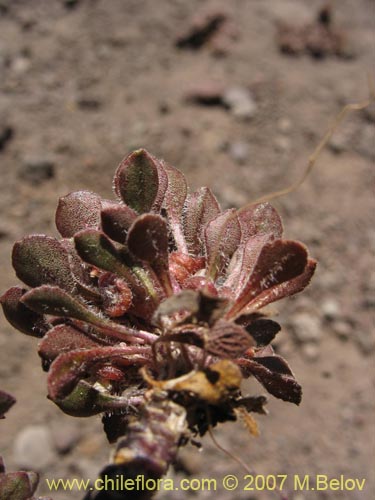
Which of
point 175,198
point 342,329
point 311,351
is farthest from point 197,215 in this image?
point 342,329

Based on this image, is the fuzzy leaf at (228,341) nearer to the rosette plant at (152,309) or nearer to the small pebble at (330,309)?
the rosette plant at (152,309)

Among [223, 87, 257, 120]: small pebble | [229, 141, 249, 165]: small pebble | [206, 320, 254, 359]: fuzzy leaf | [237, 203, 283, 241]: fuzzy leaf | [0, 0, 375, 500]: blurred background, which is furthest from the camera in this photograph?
[223, 87, 257, 120]: small pebble

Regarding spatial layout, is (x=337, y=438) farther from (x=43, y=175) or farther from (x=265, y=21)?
(x=265, y=21)

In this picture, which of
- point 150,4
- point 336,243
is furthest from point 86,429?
point 150,4

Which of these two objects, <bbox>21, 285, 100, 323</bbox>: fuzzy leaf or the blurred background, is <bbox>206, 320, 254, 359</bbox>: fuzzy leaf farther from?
the blurred background

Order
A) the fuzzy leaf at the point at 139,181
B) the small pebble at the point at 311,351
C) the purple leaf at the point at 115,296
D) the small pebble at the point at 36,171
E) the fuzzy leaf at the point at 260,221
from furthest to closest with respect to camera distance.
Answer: the small pebble at the point at 36,171 → the small pebble at the point at 311,351 → the fuzzy leaf at the point at 260,221 → the fuzzy leaf at the point at 139,181 → the purple leaf at the point at 115,296

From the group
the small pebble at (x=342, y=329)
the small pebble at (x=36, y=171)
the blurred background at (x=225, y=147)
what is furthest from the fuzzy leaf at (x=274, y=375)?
the small pebble at (x=36, y=171)

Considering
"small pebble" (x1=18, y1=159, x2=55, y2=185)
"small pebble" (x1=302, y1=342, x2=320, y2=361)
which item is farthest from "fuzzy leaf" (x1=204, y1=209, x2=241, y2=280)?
"small pebble" (x1=18, y1=159, x2=55, y2=185)
